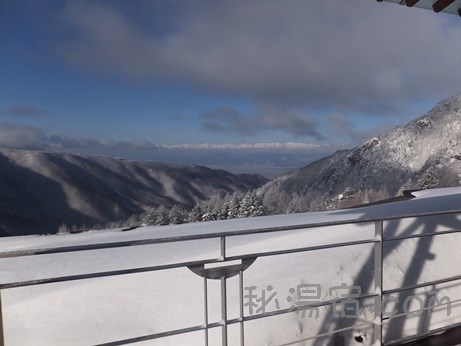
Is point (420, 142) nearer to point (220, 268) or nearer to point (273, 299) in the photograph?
point (273, 299)

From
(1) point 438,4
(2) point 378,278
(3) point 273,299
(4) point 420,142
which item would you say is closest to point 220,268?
(2) point 378,278

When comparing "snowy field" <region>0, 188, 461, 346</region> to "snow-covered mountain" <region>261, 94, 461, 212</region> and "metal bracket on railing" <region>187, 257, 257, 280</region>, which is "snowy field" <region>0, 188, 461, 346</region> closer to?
"metal bracket on railing" <region>187, 257, 257, 280</region>

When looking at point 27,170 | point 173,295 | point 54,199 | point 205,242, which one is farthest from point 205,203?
point 27,170

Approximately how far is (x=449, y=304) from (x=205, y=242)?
3.99 metres

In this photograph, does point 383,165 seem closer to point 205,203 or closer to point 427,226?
point 205,203

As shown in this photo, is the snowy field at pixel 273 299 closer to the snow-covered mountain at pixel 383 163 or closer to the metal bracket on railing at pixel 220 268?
the metal bracket on railing at pixel 220 268

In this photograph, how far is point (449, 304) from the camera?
11.4 ft

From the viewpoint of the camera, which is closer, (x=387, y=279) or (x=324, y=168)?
(x=387, y=279)

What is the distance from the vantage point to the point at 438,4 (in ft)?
11.1

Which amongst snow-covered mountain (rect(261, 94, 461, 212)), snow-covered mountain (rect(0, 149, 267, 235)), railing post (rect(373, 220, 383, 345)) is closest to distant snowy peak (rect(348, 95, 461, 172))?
snow-covered mountain (rect(261, 94, 461, 212))

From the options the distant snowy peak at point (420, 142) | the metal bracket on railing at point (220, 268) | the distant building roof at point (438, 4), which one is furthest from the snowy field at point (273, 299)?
the distant snowy peak at point (420, 142)

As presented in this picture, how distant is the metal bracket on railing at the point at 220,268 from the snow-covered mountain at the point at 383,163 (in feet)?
154

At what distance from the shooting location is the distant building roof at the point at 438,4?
10.9ft

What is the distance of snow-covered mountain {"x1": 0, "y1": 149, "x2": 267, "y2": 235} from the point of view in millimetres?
71125
